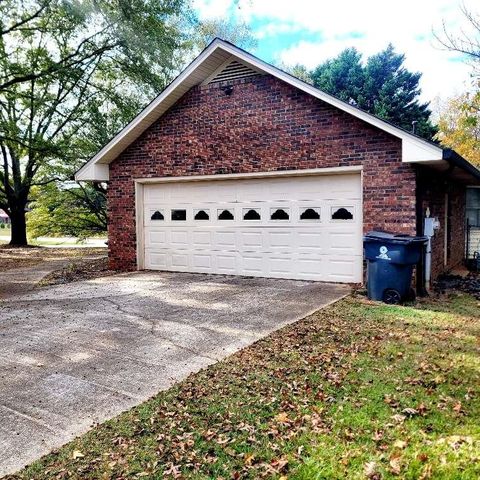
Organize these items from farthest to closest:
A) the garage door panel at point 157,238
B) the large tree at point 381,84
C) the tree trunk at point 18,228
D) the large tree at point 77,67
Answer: the large tree at point 381,84 < the tree trunk at point 18,228 < the large tree at point 77,67 < the garage door panel at point 157,238

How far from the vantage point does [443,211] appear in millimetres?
11305

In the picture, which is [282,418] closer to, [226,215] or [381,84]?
[226,215]

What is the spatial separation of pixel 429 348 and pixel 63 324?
482 centimetres

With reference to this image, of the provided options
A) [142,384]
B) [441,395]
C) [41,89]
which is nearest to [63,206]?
[41,89]

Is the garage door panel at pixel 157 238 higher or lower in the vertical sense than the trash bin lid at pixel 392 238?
lower

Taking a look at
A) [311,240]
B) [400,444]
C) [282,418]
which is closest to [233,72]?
[311,240]

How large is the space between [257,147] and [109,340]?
5860mm

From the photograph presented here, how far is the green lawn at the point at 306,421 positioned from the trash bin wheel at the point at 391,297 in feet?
7.70

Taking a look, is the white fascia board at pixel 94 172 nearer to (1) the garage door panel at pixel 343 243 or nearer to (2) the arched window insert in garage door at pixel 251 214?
(2) the arched window insert in garage door at pixel 251 214

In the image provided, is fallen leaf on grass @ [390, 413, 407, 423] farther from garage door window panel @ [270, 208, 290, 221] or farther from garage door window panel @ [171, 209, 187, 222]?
garage door window panel @ [171, 209, 187, 222]

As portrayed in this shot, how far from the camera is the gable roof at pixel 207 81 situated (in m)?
8.04

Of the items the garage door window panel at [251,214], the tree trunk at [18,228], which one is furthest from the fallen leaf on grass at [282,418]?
the tree trunk at [18,228]

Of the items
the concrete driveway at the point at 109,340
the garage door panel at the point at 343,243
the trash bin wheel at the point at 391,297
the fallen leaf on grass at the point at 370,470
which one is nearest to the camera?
the fallen leaf on grass at the point at 370,470

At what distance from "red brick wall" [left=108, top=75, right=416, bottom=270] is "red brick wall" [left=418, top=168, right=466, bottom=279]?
76 cm
